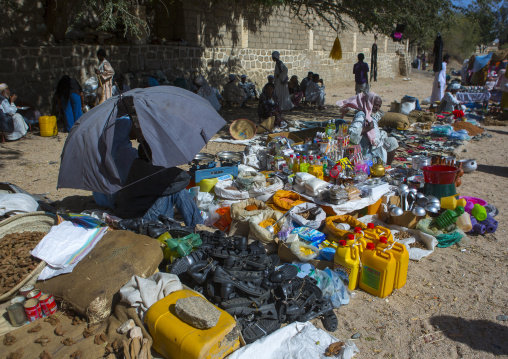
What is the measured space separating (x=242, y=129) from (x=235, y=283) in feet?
18.8

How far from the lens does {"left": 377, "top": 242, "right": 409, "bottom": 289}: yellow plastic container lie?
3.41 meters

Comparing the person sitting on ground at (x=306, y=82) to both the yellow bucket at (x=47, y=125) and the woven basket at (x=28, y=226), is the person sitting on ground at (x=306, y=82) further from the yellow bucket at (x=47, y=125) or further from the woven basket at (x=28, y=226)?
the woven basket at (x=28, y=226)

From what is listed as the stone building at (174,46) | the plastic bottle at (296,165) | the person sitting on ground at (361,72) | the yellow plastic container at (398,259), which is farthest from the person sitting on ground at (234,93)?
the yellow plastic container at (398,259)

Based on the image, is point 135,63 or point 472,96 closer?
point 135,63

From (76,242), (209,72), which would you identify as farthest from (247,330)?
(209,72)

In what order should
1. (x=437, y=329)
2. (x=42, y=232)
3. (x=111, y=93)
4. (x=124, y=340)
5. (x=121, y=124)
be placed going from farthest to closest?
(x=111, y=93)
(x=121, y=124)
(x=42, y=232)
(x=437, y=329)
(x=124, y=340)

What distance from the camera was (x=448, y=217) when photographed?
14.2ft

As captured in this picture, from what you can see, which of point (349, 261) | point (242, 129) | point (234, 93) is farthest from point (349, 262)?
point (234, 93)

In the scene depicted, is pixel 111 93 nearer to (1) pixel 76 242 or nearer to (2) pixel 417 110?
(1) pixel 76 242

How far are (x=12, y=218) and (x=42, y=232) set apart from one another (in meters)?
0.30

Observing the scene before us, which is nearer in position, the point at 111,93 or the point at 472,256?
the point at 472,256

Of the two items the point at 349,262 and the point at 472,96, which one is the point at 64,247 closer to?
the point at 349,262

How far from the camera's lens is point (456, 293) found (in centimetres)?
348

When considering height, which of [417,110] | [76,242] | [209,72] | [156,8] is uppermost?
[156,8]
